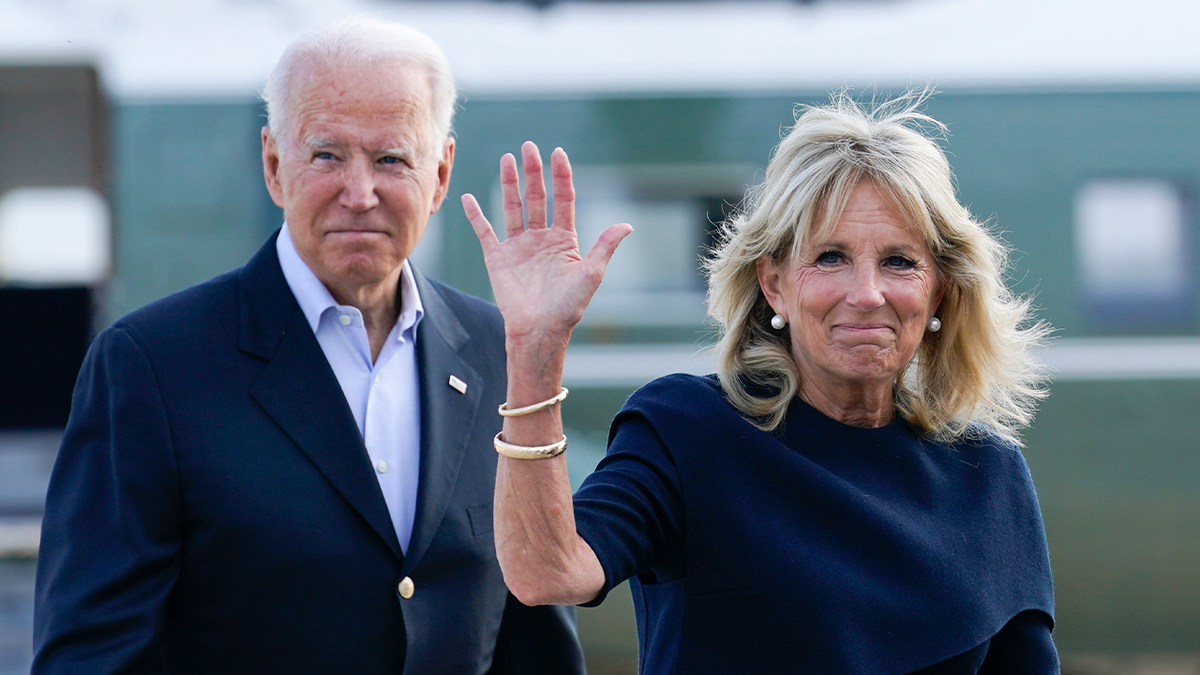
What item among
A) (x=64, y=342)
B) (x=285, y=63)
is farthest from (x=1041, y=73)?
(x=64, y=342)

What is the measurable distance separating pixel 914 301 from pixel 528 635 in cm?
98

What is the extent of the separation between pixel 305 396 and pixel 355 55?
0.63 meters

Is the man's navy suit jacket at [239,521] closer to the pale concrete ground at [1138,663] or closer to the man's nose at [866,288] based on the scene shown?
the man's nose at [866,288]

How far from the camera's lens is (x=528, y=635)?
6.89 feet

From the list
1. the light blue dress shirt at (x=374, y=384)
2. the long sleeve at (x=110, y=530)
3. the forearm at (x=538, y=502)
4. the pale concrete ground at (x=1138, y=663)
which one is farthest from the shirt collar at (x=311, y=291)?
the pale concrete ground at (x=1138, y=663)

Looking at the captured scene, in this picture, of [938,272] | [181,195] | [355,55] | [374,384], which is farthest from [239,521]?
[181,195]

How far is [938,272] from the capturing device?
1934 mm

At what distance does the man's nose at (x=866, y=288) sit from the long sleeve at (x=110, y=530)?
45.3 inches

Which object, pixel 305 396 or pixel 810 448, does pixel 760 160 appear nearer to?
pixel 810 448

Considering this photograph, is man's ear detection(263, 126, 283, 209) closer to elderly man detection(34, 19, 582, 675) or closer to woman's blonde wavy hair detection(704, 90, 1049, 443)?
elderly man detection(34, 19, 582, 675)

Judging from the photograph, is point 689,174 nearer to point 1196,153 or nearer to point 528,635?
point 1196,153

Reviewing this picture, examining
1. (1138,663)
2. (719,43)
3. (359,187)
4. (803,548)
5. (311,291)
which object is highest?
(719,43)

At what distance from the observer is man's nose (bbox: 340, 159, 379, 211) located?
6.31 ft

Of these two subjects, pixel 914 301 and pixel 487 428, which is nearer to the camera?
pixel 914 301
